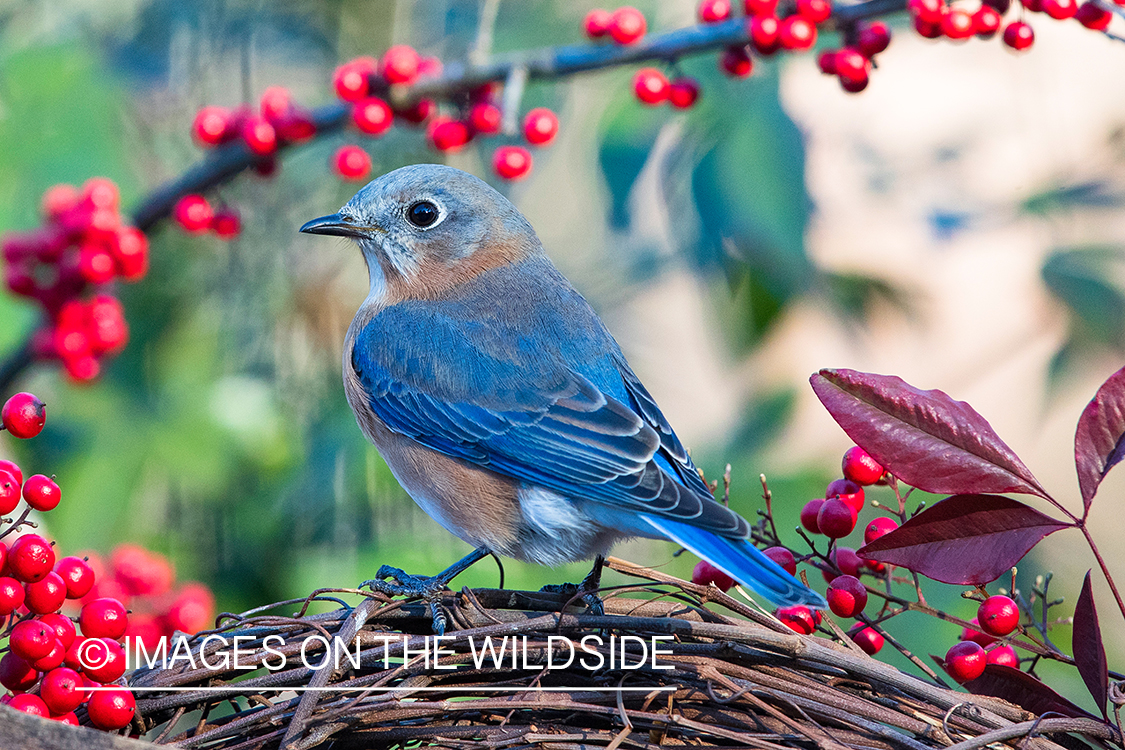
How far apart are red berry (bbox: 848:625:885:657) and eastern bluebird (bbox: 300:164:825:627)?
9.9 inches

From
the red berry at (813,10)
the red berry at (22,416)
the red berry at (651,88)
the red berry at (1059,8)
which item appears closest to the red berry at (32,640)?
the red berry at (22,416)

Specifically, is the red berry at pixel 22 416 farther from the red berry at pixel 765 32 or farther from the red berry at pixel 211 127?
the red berry at pixel 765 32

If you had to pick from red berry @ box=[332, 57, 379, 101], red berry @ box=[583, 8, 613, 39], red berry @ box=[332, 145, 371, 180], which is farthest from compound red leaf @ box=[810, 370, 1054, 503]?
red berry @ box=[332, 145, 371, 180]

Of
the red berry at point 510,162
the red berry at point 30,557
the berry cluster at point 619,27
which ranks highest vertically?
the berry cluster at point 619,27

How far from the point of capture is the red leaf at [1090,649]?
4.93ft

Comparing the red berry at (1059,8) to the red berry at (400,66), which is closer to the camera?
the red berry at (1059,8)

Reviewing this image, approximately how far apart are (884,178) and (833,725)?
2.60 metres

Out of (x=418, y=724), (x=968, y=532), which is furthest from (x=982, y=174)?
(x=418, y=724)

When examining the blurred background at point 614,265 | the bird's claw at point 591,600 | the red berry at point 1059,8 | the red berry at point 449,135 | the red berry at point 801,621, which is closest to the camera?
the bird's claw at point 591,600

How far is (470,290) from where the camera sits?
257 centimetres

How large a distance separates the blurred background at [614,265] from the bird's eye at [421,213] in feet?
2.09

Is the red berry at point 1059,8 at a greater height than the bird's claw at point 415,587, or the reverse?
the red berry at point 1059,8

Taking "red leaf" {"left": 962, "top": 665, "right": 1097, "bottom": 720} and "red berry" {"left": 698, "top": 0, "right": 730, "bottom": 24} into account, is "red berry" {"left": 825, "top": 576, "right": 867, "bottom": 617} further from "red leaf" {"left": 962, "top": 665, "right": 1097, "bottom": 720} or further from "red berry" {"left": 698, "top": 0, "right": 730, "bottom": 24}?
"red berry" {"left": 698, "top": 0, "right": 730, "bottom": 24}

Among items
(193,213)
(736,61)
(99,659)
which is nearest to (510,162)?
(736,61)
